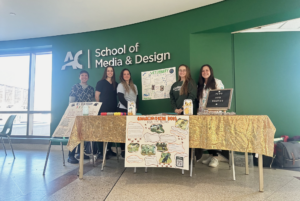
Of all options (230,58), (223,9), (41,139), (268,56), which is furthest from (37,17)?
(268,56)

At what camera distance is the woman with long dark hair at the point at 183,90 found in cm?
278

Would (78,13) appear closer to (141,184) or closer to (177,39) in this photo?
(177,39)

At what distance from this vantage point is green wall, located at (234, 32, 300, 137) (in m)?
3.14

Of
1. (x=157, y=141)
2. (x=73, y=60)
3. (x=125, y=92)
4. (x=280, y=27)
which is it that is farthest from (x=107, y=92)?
(x=280, y=27)

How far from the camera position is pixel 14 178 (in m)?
2.29

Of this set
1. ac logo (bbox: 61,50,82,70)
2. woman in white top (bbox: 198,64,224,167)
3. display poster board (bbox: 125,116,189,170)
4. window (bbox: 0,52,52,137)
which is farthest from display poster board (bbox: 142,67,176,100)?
window (bbox: 0,52,52,137)

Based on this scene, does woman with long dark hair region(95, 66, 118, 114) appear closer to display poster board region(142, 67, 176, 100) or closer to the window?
display poster board region(142, 67, 176, 100)

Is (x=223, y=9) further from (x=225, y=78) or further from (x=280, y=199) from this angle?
(x=280, y=199)

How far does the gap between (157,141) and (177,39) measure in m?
2.21

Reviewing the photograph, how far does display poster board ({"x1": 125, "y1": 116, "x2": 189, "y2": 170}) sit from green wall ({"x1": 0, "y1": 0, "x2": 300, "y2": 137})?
1.48m

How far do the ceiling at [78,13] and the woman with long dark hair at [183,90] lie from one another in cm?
122

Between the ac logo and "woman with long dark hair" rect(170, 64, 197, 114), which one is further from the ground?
the ac logo

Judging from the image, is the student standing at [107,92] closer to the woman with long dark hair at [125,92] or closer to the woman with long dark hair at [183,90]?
the woman with long dark hair at [125,92]

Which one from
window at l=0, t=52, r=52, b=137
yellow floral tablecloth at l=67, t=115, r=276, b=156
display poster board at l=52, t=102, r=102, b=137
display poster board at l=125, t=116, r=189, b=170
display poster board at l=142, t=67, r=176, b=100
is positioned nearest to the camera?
yellow floral tablecloth at l=67, t=115, r=276, b=156
